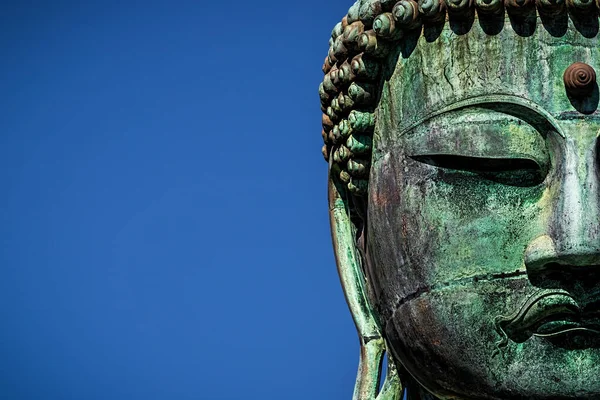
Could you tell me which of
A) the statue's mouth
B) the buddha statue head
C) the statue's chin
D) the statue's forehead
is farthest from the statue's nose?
the statue's forehead

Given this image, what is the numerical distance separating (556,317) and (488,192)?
98 cm

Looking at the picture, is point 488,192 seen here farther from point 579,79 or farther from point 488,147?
point 579,79

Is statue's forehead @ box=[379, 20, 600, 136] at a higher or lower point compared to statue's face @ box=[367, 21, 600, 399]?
higher

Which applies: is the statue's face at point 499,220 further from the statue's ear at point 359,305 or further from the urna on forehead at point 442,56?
the statue's ear at point 359,305

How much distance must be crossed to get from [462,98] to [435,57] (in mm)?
409

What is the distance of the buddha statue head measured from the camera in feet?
39.4

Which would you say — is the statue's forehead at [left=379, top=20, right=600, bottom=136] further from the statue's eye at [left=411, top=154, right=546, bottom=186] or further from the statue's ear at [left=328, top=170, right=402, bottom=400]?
the statue's ear at [left=328, top=170, right=402, bottom=400]

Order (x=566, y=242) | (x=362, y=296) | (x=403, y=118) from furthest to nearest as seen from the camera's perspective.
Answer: (x=362, y=296)
(x=403, y=118)
(x=566, y=242)

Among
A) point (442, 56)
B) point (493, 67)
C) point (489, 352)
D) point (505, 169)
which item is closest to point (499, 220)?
point (505, 169)

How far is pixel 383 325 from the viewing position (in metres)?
13.1

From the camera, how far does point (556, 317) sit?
39.5ft

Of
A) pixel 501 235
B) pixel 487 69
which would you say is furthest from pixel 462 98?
pixel 501 235

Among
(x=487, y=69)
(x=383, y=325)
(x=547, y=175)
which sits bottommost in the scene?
(x=383, y=325)

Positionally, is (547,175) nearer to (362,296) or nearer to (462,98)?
(462,98)
